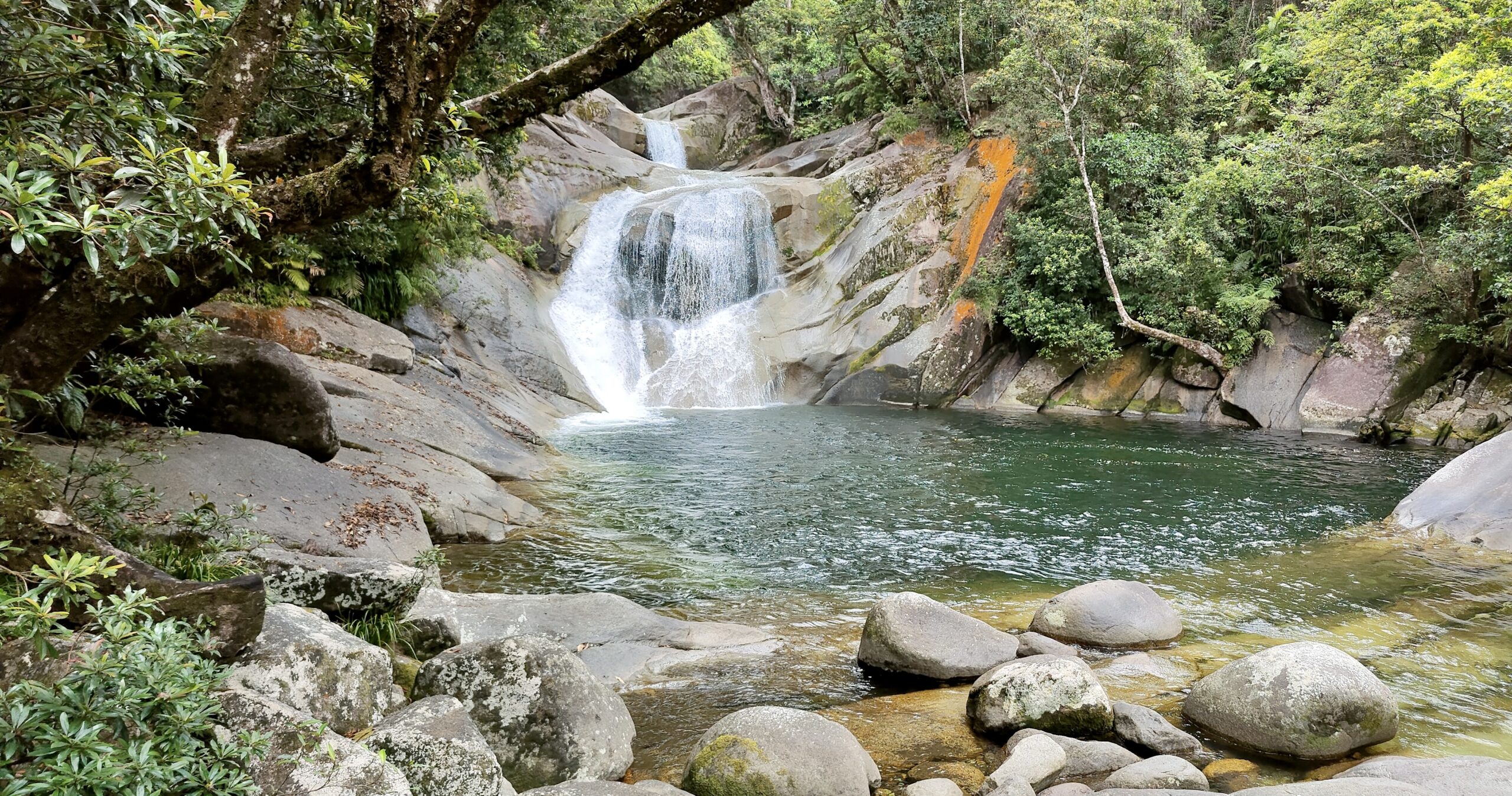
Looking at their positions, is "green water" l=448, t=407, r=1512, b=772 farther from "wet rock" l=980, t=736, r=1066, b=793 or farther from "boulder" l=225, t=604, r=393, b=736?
"boulder" l=225, t=604, r=393, b=736

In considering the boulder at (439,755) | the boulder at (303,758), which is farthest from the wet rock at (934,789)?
the boulder at (303,758)

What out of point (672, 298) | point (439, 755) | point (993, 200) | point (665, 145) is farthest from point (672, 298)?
point (439, 755)

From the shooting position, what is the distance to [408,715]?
148 inches

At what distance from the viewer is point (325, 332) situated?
13.4m

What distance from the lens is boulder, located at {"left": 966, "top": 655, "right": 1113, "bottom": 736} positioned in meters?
5.38

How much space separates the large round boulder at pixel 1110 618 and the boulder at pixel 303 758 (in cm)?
579

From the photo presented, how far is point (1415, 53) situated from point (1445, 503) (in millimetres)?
12445

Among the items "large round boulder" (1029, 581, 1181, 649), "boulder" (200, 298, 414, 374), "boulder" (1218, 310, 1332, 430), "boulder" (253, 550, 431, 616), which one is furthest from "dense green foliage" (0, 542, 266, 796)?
"boulder" (1218, 310, 1332, 430)

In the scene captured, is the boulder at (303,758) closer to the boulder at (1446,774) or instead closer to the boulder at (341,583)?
the boulder at (341,583)

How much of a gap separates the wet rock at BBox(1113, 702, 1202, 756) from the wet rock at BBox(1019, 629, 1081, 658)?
1021 millimetres

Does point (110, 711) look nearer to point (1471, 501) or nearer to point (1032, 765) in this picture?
point (1032, 765)

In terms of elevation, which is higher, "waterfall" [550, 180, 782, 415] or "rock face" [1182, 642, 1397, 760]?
"waterfall" [550, 180, 782, 415]

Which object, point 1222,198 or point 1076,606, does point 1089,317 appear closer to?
point 1222,198

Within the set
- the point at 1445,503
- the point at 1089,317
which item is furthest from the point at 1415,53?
the point at 1445,503
